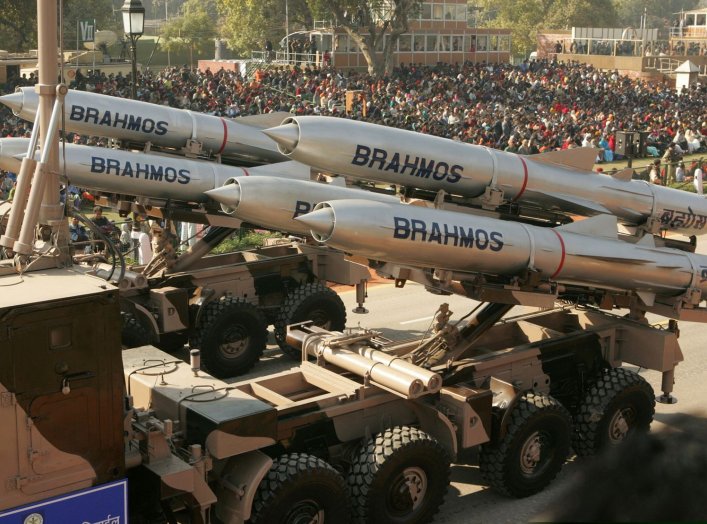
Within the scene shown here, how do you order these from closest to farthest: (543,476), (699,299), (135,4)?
(543,476)
(699,299)
(135,4)

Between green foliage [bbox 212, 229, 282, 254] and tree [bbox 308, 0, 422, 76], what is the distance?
113 feet

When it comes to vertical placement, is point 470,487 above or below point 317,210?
below

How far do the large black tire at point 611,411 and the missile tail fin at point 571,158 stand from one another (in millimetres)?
2182

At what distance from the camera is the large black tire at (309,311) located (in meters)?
13.6

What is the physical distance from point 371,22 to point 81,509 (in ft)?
164

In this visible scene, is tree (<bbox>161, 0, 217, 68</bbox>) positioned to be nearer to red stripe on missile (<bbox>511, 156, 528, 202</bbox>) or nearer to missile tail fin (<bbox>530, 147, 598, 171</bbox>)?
missile tail fin (<bbox>530, 147, 598, 171</bbox>)

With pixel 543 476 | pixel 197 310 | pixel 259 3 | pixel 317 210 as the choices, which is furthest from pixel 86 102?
pixel 259 3

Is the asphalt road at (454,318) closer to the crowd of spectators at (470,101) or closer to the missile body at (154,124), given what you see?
the missile body at (154,124)

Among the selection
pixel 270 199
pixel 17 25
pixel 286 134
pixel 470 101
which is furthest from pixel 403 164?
pixel 17 25

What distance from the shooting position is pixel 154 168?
42.5 ft

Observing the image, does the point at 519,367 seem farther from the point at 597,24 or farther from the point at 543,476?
the point at 597,24

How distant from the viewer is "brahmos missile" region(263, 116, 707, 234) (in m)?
10.1

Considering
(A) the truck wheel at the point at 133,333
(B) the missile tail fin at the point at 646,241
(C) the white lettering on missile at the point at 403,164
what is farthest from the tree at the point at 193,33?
(B) the missile tail fin at the point at 646,241

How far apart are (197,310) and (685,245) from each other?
5.94m
